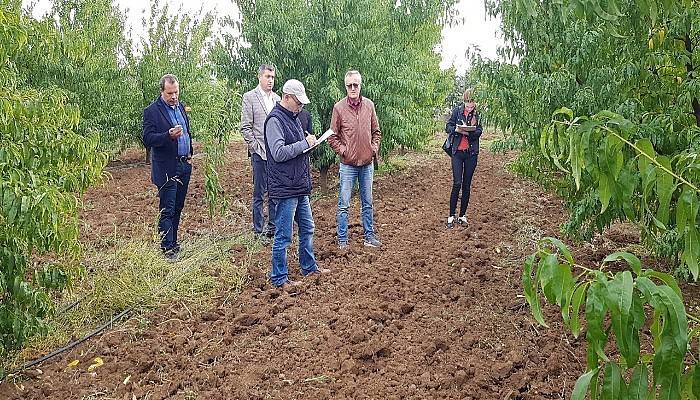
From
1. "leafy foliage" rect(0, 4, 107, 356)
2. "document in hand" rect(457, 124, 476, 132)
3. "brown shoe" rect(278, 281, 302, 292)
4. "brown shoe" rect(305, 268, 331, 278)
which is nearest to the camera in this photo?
"leafy foliage" rect(0, 4, 107, 356)

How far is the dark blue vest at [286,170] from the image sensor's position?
5.46 m

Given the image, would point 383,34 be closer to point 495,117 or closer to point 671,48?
point 495,117

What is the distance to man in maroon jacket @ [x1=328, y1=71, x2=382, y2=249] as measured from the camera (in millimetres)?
6578

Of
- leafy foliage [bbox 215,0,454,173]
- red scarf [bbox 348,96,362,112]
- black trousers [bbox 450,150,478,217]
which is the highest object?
leafy foliage [bbox 215,0,454,173]

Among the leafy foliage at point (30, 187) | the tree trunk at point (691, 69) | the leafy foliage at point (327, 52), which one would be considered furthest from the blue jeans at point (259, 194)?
the tree trunk at point (691, 69)

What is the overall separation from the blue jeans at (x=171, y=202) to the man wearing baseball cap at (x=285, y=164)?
45.7 inches

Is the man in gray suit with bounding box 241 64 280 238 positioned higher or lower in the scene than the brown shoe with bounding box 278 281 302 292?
higher

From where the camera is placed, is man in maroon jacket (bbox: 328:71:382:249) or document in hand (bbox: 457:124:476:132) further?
document in hand (bbox: 457:124:476:132)

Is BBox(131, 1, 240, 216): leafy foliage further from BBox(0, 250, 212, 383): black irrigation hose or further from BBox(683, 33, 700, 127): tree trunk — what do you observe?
BBox(683, 33, 700, 127): tree trunk

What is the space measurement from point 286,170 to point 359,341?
1699mm

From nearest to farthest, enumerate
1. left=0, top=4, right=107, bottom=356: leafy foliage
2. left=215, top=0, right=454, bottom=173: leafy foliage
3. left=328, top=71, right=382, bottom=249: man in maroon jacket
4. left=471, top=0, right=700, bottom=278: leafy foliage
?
left=0, top=4, right=107, bottom=356: leafy foliage
left=471, top=0, right=700, bottom=278: leafy foliage
left=328, top=71, right=382, bottom=249: man in maroon jacket
left=215, top=0, right=454, bottom=173: leafy foliage

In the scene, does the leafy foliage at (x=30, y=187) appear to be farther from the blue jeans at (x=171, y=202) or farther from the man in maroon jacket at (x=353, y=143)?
the man in maroon jacket at (x=353, y=143)

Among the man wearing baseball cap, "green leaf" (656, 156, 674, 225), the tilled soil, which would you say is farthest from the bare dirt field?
"green leaf" (656, 156, 674, 225)

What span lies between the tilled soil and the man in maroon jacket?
1.59ft
